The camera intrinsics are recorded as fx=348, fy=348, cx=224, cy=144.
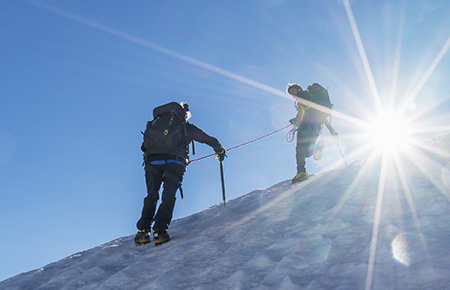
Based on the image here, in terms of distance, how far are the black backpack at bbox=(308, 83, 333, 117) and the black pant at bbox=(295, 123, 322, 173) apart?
58cm

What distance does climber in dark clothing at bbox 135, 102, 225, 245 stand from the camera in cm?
572

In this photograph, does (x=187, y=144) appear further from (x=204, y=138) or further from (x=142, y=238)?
(x=142, y=238)

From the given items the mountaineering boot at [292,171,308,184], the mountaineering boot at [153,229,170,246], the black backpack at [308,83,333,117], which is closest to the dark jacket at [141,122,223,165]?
the mountaineering boot at [153,229,170,246]

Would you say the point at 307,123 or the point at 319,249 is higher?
the point at 307,123

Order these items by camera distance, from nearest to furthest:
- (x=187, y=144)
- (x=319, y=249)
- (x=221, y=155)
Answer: (x=319, y=249) → (x=187, y=144) → (x=221, y=155)

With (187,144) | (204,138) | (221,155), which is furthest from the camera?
(221,155)

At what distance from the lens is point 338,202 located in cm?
510

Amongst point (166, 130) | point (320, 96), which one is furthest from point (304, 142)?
point (166, 130)

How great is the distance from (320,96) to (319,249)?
6.44 metres

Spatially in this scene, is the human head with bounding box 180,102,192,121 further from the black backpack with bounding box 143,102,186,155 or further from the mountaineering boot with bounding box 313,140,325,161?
the mountaineering boot with bounding box 313,140,325,161

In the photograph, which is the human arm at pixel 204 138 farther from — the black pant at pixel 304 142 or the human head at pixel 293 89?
the human head at pixel 293 89

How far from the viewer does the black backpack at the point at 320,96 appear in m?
9.22

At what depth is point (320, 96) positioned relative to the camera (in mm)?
9273

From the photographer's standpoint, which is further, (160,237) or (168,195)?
(168,195)
